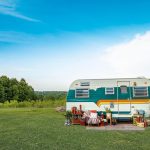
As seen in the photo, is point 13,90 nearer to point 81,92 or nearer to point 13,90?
point 13,90

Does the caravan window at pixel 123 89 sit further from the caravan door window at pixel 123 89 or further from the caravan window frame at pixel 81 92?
the caravan window frame at pixel 81 92

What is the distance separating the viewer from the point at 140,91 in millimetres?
16344

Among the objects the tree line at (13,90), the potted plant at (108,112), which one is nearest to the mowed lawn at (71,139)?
the potted plant at (108,112)

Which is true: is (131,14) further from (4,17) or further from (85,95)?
(4,17)

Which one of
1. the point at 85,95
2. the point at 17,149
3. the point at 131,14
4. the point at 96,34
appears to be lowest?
the point at 17,149

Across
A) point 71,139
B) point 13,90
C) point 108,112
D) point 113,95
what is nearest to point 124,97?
point 113,95

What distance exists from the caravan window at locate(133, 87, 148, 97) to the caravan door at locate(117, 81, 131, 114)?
36 centimetres

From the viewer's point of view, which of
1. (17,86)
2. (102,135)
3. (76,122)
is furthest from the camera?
(17,86)

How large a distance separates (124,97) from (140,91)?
102cm

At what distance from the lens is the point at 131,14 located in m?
17.1

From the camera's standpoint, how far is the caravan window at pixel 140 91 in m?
16.3

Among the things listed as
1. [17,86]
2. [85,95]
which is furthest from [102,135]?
[17,86]

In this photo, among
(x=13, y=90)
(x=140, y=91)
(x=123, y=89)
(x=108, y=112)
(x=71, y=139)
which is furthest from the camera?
(x=13, y=90)

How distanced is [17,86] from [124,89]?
40036 millimetres
